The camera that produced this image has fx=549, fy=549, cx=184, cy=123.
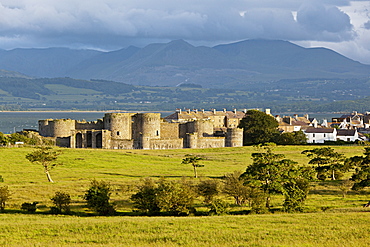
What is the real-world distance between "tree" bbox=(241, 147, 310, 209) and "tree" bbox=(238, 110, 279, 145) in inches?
2172

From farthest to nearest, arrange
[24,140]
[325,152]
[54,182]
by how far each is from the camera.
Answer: [24,140] < [325,152] < [54,182]

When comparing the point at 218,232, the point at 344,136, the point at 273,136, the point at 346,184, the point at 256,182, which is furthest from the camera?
the point at 344,136

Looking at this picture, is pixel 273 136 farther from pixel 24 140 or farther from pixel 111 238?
pixel 111 238

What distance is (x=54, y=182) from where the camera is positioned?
48938 millimetres

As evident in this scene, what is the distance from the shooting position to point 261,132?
96250mm

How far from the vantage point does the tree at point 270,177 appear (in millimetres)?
37344

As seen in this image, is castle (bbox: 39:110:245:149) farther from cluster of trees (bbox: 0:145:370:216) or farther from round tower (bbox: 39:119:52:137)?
cluster of trees (bbox: 0:145:370:216)

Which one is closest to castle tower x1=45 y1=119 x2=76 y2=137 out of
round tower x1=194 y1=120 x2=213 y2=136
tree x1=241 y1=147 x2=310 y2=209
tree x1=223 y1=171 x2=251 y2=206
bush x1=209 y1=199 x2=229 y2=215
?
round tower x1=194 y1=120 x2=213 y2=136

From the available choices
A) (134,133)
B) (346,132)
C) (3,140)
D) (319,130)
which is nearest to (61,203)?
(3,140)

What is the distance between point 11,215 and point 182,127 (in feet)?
189

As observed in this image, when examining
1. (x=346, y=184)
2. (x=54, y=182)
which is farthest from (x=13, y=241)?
(x=346, y=184)

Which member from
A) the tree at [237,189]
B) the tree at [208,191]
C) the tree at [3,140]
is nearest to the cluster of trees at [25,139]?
the tree at [3,140]

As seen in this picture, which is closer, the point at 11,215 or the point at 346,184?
the point at 11,215

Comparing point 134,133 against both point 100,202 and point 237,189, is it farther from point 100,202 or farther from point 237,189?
point 100,202
